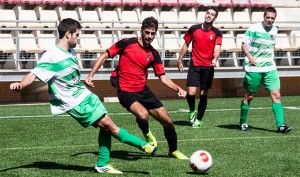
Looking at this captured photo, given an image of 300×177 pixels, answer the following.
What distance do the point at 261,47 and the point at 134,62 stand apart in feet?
10.8

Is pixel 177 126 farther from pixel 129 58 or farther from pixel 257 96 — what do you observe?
pixel 257 96

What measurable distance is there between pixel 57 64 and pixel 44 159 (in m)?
1.88

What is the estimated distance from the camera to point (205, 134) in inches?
450

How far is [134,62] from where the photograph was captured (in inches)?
356

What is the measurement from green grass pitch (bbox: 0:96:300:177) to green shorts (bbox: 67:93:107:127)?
0.59 meters

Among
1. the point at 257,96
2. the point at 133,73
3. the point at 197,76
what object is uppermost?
the point at 133,73

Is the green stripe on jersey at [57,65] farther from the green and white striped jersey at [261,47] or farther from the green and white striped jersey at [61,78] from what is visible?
the green and white striped jersey at [261,47]

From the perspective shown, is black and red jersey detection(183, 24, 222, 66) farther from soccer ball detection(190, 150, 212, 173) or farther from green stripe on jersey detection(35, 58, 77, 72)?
green stripe on jersey detection(35, 58, 77, 72)

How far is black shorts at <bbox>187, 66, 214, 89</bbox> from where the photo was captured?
41.8 feet

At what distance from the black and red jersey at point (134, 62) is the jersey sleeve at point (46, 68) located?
5.71ft

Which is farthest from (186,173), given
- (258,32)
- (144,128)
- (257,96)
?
(257,96)

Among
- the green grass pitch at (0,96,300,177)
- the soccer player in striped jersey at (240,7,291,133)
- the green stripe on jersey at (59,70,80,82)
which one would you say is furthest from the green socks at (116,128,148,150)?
the soccer player in striped jersey at (240,7,291,133)

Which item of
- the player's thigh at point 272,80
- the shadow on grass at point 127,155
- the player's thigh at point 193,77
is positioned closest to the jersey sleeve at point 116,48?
the shadow on grass at point 127,155

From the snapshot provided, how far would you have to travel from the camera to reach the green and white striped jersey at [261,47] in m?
11.6
